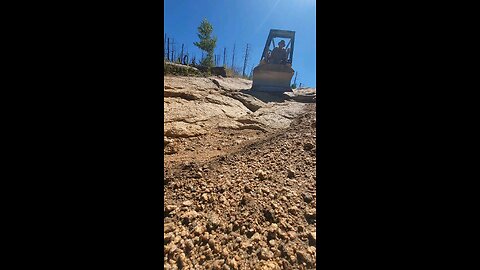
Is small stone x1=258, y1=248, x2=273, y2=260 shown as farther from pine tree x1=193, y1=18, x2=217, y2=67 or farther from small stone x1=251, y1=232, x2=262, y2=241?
pine tree x1=193, y1=18, x2=217, y2=67

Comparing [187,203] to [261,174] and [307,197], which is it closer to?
[261,174]

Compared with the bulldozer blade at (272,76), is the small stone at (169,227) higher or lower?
lower

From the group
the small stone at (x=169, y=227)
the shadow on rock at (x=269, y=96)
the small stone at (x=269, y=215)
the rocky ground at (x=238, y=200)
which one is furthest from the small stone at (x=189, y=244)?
the shadow on rock at (x=269, y=96)

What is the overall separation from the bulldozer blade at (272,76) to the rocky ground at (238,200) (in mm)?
5249

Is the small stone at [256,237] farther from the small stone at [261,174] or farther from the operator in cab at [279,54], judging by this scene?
the operator in cab at [279,54]

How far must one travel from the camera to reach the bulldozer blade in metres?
8.72

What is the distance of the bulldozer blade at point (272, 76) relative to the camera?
872 cm

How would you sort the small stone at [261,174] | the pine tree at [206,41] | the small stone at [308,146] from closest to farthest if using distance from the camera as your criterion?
the small stone at [261,174], the small stone at [308,146], the pine tree at [206,41]

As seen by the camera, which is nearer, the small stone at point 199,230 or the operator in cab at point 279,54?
the small stone at point 199,230

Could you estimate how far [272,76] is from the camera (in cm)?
877
